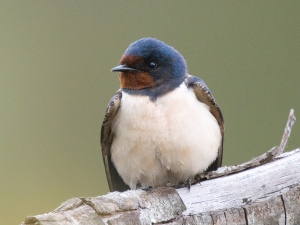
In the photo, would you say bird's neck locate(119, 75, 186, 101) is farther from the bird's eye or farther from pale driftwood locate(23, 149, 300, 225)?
pale driftwood locate(23, 149, 300, 225)

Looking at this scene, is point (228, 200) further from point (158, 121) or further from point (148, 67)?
point (148, 67)

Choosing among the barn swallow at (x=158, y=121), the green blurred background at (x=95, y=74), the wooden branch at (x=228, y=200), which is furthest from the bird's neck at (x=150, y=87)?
the green blurred background at (x=95, y=74)

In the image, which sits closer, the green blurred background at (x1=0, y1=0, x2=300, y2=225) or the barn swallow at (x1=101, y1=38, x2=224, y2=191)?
the barn swallow at (x1=101, y1=38, x2=224, y2=191)

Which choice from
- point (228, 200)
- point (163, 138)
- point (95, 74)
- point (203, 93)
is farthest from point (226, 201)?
point (95, 74)

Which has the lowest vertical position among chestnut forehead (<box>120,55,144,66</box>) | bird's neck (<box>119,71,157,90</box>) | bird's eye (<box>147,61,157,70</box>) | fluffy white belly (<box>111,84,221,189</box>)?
fluffy white belly (<box>111,84,221,189</box>)

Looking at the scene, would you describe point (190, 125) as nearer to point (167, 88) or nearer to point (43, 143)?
point (167, 88)

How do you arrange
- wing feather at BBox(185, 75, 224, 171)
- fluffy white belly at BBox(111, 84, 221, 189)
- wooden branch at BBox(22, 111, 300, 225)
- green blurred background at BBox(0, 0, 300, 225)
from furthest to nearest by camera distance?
1. green blurred background at BBox(0, 0, 300, 225)
2. wing feather at BBox(185, 75, 224, 171)
3. fluffy white belly at BBox(111, 84, 221, 189)
4. wooden branch at BBox(22, 111, 300, 225)

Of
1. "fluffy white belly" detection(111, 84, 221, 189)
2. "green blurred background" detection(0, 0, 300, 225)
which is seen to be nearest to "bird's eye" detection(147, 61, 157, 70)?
"fluffy white belly" detection(111, 84, 221, 189)
